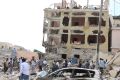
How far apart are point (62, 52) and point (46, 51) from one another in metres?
3.57

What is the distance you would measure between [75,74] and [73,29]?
60954 millimetres

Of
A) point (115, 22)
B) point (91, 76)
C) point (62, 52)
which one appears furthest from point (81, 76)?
point (115, 22)

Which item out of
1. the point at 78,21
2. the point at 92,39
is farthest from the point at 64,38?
the point at 92,39

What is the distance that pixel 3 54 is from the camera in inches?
2864

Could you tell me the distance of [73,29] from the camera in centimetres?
7975

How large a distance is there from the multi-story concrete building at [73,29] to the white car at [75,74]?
192 feet

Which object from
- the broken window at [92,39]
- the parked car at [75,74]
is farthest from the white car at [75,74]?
the broken window at [92,39]

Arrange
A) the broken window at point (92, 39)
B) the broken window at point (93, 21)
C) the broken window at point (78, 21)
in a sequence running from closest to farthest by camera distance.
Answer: the broken window at point (92, 39) < the broken window at point (93, 21) < the broken window at point (78, 21)

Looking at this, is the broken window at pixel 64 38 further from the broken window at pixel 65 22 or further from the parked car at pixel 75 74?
the parked car at pixel 75 74

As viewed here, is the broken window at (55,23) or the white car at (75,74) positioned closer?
the white car at (75,74)

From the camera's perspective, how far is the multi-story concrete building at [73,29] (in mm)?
78562

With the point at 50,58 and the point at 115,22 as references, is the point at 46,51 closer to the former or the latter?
the point at 50,58

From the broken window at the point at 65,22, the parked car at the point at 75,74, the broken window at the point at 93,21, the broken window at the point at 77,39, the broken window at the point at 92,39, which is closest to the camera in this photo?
the parked car at the point at 75,74

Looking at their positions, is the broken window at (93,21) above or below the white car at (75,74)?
above
